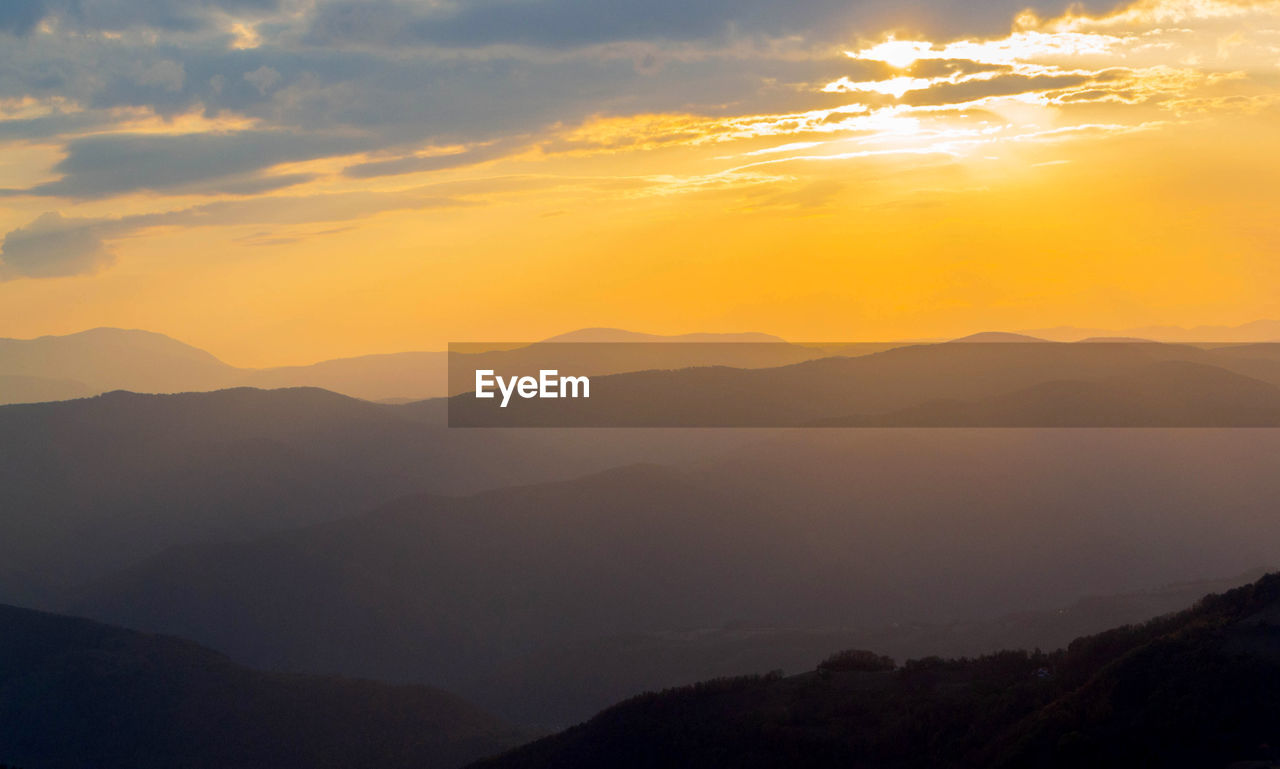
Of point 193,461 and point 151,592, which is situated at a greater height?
point 193,461

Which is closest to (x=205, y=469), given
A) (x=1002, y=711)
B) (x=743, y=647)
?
(x=743, y=647)

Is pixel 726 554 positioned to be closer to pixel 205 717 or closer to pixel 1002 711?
pixel 205 717

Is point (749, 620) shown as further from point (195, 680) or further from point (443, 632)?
point (195, 680)

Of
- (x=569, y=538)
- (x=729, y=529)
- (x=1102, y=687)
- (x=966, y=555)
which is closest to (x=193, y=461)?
(x=569, y=538)

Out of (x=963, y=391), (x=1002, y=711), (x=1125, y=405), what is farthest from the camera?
(x=963, y=391)

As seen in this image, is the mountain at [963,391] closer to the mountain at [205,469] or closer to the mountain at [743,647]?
the mountain at [205,469]

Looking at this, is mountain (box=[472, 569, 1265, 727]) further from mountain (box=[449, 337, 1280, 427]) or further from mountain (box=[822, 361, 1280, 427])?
mountain (box=[449, 337, 1280, 427])
